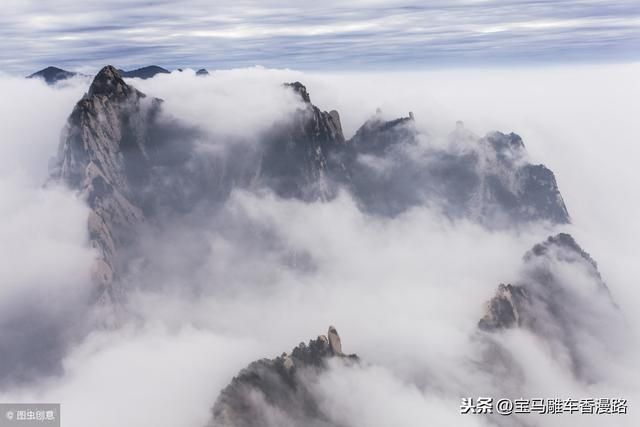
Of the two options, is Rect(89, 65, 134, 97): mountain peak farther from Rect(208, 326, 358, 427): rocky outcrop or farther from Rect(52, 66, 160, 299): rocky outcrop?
Rect(208, 326, 358, 427): rocky outcrop

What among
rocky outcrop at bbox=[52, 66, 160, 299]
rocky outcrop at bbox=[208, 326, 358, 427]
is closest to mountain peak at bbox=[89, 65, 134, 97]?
rocky outcrop at bbox=[52, 66, 160, 299]

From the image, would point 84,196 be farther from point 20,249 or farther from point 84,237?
point 20,249

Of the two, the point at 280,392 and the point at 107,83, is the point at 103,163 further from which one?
the point at 280,392

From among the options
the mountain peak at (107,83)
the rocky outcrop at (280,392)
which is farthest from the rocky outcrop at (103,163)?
the rocky outcrop at (280,392)

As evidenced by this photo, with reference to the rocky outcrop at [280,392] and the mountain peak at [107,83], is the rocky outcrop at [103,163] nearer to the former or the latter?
the mountain peak at [107,83]

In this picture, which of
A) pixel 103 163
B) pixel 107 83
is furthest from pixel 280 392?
pixel 107 83

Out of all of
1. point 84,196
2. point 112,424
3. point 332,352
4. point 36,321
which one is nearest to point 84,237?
point 84,196
